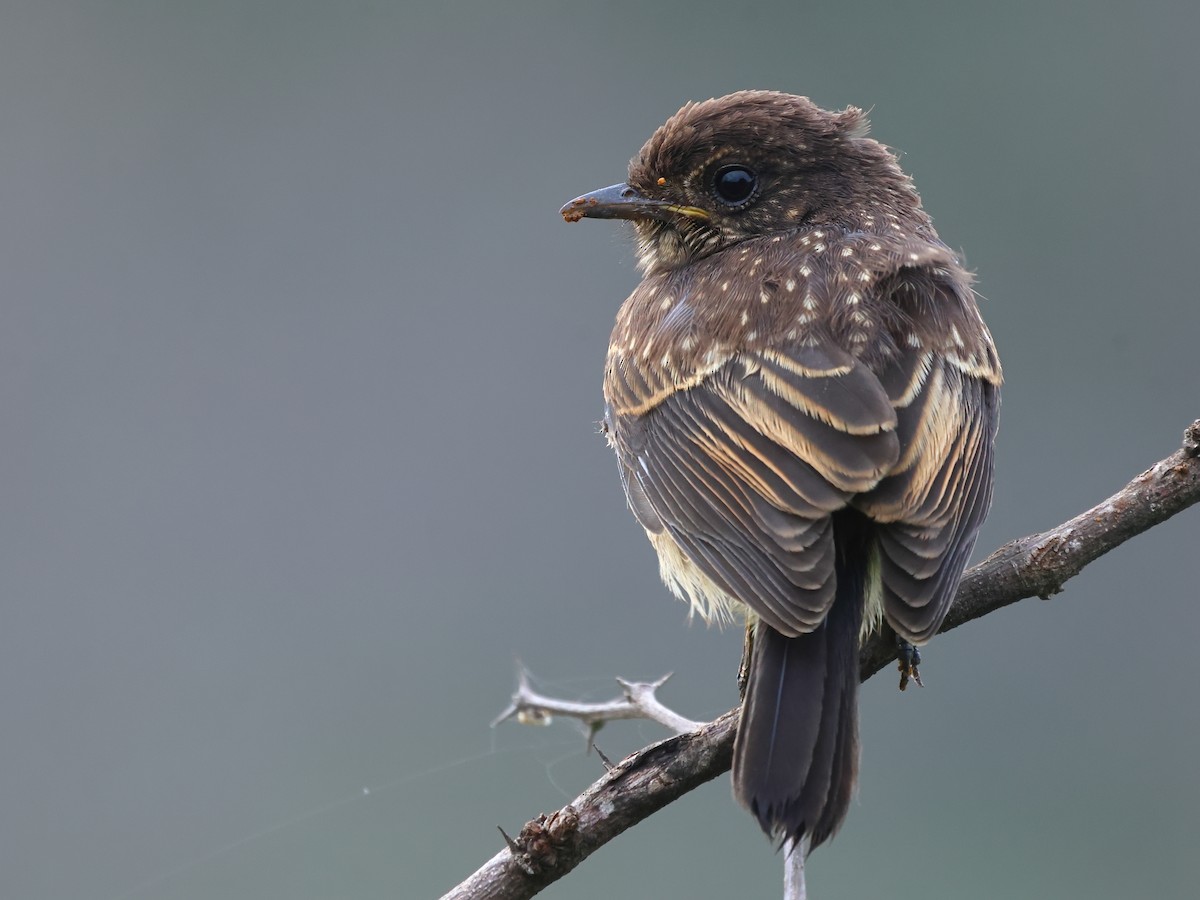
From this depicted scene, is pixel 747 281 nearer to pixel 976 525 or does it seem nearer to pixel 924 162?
pixel 976 525

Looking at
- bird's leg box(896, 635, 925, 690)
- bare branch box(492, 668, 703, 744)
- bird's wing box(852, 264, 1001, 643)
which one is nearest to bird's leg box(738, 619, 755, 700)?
bare branch box(492, 668, 703, 744)

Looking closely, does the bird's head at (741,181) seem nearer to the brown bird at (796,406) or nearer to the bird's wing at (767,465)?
the brown bird at (796,406)

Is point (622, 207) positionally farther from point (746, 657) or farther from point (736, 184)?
point (746, 657)

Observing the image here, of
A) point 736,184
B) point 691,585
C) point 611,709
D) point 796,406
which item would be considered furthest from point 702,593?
point 736,184

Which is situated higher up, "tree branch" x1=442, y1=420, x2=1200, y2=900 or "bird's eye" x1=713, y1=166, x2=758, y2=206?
"bird's eye" x1=713, y1=166, x2=758, y2=206

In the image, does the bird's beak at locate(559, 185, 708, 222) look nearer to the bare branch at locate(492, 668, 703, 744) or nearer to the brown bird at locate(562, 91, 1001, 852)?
the brown bird at locate(562, 91, 1001, 852)

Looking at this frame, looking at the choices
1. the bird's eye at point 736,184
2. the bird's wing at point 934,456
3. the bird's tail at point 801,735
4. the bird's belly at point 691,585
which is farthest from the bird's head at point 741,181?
the bird's tail at point 801,735

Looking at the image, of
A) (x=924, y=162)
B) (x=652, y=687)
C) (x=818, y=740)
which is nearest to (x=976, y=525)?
(x=818, y=740)
